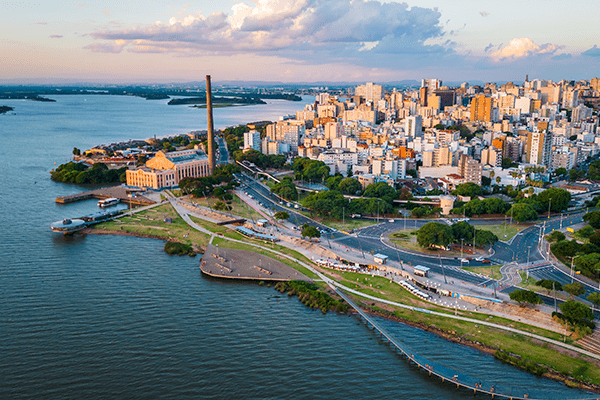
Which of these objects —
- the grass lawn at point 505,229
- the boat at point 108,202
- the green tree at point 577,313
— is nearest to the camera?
the green tree at point 577,313

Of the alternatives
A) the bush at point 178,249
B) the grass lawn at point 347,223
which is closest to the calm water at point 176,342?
the bush at point 178,249

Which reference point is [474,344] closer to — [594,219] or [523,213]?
[523,213]

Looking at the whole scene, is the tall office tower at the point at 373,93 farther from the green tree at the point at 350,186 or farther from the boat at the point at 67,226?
the boat at the point at 67,226

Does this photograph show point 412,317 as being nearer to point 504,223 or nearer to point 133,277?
point 133,277

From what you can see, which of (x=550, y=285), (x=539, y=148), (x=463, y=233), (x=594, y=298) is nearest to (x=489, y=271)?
(x=550, y=285)

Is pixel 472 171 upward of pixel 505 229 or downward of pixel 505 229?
upward

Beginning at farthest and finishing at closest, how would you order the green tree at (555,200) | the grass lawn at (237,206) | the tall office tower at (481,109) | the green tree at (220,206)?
1. the tall office tower at (481,109)
2. the green tree at (220,206)
3. the green tree at (555,200)
4. the grass lawn at (237,206)
